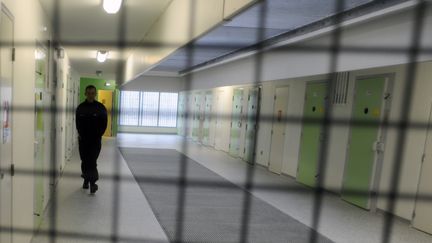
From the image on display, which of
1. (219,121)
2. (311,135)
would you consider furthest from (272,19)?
(219,121)

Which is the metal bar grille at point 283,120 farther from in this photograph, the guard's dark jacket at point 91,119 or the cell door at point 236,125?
the cell door at point 236,125

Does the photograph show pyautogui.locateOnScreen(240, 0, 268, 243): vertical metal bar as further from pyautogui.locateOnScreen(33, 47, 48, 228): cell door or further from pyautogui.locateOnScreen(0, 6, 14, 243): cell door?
pyautogui.locateOnScreen(33, 47, 48, 228): cell door

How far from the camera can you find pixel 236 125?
7.50m

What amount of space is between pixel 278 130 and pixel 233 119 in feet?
6.41

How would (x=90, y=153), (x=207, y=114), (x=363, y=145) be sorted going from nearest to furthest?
(x=90, y=153) < (x=363, y=145) < (x=207, y=114)

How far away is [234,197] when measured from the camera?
393 centimetres

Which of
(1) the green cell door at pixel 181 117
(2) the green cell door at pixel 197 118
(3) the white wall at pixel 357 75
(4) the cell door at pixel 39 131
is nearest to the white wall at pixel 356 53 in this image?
(3) the white wall at pixel 357 75

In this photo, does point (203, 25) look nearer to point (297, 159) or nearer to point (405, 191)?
point (405, 191)

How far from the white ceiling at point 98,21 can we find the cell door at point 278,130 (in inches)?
105

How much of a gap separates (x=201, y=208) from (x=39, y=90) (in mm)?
1966

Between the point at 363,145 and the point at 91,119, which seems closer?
the point at 91,119

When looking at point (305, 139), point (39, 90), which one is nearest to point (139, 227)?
point (39, 90)

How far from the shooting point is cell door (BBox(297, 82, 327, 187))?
4.50m

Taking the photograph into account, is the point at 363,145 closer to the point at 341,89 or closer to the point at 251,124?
the point at 341,89
